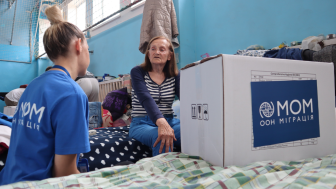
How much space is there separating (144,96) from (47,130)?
0.64m

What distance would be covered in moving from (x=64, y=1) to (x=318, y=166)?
4.37 metres

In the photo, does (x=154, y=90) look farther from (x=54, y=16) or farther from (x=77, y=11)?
(x=77, y=11)

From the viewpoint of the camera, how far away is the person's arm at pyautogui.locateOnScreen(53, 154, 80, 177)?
2.00 ft

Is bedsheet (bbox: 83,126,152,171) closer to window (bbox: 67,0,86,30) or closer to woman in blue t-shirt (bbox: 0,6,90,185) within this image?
woman in blue t-shirt (bbox: 0,6,90,185)

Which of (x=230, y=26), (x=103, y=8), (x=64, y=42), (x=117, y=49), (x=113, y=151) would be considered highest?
(x=103, y=8)

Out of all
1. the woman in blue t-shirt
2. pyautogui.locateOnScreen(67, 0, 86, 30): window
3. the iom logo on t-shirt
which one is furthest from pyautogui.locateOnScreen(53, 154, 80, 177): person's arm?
pyautogui.locateOnScreen(67, 0, 86, 30): window

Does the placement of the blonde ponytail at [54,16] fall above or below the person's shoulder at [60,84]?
above

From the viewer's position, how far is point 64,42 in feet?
2.42

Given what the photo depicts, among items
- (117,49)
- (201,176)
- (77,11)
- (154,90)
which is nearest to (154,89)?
(154,90)

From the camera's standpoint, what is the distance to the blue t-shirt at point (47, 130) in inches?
23.7

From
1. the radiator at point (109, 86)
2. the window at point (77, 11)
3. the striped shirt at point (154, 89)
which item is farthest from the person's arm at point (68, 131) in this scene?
the window at point (77, 11)

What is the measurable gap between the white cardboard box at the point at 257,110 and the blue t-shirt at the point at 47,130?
32cm

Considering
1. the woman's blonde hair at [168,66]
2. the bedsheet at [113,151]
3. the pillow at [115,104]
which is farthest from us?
the pillow at [115,104]

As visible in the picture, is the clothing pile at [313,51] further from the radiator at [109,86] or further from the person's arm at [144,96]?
the radiator at [109,86]
